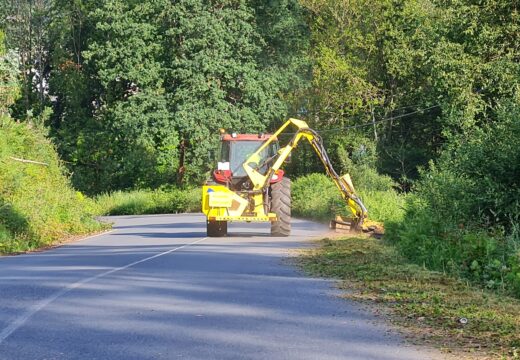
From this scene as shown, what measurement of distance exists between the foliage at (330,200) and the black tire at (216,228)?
491 cm

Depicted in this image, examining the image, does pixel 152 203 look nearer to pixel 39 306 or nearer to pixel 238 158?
pixel 238 158

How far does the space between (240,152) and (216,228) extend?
2.62m

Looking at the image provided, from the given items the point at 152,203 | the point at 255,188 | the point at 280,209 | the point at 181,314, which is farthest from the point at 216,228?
the point at 152,203

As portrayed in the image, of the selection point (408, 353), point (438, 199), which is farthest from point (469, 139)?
point (408, 353)

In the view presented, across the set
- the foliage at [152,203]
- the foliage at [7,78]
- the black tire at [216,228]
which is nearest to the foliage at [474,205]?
the black tire at [216,228]

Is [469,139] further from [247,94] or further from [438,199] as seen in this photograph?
[247,94]

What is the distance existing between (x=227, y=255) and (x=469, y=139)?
17.8ft

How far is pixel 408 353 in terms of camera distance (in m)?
7.72

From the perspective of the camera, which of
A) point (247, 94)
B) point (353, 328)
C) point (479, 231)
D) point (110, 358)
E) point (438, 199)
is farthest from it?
point (247, 94)

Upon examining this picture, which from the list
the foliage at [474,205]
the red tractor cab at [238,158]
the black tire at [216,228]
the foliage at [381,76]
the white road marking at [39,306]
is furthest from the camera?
the foliage at [381,76]

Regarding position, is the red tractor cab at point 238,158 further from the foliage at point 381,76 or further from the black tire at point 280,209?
the foliage at point 381,76

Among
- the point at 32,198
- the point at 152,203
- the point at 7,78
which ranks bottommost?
the point at 152,203

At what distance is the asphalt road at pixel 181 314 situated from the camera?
782cm

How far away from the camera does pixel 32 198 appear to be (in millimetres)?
28531
